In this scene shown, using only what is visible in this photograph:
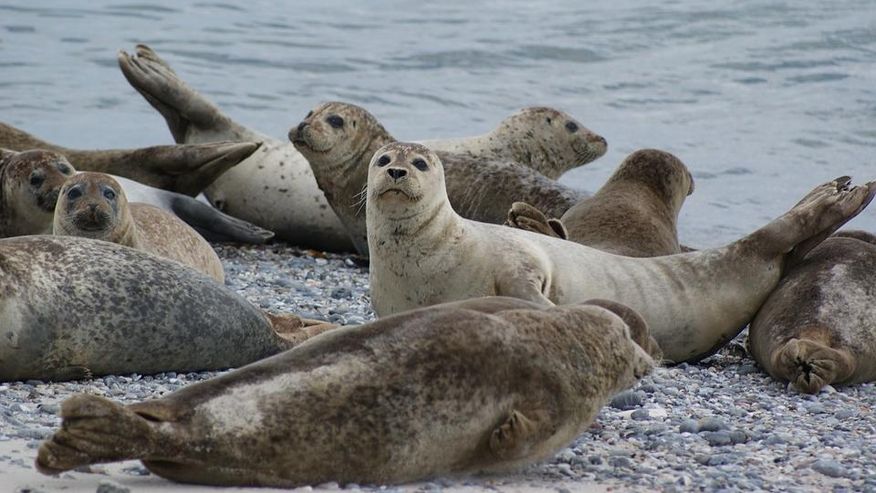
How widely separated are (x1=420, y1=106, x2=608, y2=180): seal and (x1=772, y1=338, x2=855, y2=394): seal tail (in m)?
4.32

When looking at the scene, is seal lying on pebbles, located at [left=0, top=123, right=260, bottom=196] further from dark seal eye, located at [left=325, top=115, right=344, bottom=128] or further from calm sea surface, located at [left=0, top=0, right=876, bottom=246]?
calm sea surface, located at [left=0, top=0, right=876, bottom=246]

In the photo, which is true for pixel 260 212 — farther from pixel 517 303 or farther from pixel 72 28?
pixel 72 28

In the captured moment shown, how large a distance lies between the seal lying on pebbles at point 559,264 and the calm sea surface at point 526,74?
405cm

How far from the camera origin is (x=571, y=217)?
7438mm

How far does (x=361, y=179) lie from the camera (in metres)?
8.56

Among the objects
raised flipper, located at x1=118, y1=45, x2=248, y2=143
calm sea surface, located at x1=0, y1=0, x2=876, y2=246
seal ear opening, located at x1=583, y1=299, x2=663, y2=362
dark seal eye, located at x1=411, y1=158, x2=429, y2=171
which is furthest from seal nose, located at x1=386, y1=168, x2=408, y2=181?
calm sea surface, located at x1=0, y1=0, x2=876, y2=246

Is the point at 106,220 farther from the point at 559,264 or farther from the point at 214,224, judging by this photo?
the point at 214,224

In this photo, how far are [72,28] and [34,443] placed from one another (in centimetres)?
1717

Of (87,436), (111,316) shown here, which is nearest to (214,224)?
(111,316)

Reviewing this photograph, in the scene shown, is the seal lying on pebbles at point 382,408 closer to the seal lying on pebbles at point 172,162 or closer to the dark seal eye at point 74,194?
the dark seal eye at point 74,194

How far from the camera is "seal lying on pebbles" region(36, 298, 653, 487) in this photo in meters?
3.40

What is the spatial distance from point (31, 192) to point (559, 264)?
8.72 ft

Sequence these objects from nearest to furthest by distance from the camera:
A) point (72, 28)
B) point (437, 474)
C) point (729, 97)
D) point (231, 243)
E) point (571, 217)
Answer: point (437, 474)
point (571, 217)
point (231, 243)
point (729, 97)
point (72, 28)

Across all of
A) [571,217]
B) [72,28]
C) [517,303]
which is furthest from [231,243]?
[72,28]
